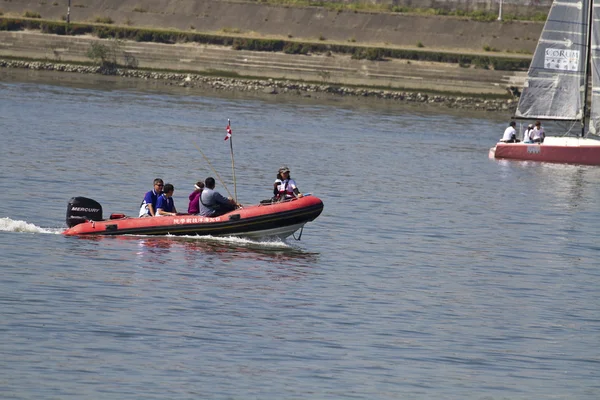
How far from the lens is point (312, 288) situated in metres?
20.2

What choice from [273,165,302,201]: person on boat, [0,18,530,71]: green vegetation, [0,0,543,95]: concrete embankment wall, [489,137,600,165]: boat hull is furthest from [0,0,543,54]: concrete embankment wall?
[273,165,302,201]: person on boat

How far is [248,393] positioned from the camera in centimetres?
1407

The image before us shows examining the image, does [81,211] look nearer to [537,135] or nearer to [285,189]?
[285,189]

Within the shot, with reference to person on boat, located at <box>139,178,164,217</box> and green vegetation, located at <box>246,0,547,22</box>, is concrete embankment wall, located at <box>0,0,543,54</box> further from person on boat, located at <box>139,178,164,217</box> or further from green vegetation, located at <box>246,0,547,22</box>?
person on boat, located at <box>139,178,164,217</box>

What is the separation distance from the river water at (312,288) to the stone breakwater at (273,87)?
29.5m

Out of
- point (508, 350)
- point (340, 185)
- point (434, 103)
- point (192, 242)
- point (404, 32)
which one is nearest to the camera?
point (508, 350)

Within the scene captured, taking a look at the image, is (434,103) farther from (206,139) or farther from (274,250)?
(274,250)

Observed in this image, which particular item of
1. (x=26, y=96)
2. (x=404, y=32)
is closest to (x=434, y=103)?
(x=404, y=32)

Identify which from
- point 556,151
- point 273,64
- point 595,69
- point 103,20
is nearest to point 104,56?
point 103,20

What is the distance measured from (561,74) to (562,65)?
0.37 m

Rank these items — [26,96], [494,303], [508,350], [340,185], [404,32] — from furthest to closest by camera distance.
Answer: [404,32], [26,96], [340,185], [494,303], [508,350]

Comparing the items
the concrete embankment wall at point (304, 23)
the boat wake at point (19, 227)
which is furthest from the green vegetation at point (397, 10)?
the boat wake at point (19, 227)

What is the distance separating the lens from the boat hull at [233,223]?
22.8 metres

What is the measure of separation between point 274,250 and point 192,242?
5.57 feet
